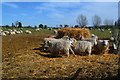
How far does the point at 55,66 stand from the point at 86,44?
2346 mm

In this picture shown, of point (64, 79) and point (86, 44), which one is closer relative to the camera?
point (64, 79)

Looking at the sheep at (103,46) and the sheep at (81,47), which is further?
the sheep at (103,46)

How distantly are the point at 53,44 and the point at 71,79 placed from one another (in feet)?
10.6

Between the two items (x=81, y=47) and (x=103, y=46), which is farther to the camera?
(x=103, y=46)

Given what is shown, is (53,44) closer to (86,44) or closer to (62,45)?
(62,45)

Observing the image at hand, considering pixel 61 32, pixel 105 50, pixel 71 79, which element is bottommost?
pixel 71 79

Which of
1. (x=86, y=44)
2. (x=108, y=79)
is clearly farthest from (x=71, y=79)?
(x=86, y=44)

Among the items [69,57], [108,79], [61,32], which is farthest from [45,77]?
[61,32]

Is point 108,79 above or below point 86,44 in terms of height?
below

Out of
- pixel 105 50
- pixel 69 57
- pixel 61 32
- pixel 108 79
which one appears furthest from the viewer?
pixel 61 32

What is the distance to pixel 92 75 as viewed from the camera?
15.8 ft

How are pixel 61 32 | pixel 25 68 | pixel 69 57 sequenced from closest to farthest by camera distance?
pixel 25 68
pixel 69 57
pixel 61 32

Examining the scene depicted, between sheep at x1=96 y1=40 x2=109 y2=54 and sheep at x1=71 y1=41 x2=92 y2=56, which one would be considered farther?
sheep at x1=96 y1=40 x2=109 y2=54

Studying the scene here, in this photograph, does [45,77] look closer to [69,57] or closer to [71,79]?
[71,79]
